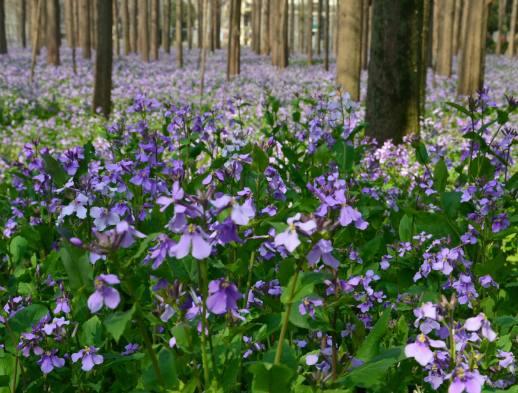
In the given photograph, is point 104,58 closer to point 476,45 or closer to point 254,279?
point 476,45

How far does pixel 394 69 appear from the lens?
730 centimetres

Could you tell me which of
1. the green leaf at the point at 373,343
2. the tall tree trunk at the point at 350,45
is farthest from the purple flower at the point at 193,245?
the tall tree trunk at the point at 350,45

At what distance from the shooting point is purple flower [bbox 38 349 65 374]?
2.28m

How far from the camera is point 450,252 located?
2.65 metres

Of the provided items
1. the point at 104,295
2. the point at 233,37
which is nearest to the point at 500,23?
the point at 233,37

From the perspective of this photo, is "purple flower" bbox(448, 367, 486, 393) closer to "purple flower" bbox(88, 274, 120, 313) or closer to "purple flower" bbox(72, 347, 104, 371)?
"purple flower" bbox(88, 274, 120, 313)

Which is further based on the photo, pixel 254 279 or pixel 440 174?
pixel 440 174

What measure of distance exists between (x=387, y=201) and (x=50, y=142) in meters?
7.18

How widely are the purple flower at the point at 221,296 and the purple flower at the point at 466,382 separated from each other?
0.60 m

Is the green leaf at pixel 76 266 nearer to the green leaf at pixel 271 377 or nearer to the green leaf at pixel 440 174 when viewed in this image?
the green leaf at pixel 271 377

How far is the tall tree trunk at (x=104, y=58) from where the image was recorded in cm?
1074

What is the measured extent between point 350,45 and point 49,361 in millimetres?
9826

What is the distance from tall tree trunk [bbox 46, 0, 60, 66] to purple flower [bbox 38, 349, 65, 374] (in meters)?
19.1

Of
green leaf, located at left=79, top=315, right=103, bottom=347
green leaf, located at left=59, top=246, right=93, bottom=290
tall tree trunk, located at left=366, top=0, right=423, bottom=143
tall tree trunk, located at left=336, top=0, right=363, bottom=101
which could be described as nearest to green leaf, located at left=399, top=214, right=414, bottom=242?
green leaf, located at left=79, top=315, right=103, bottom=347
